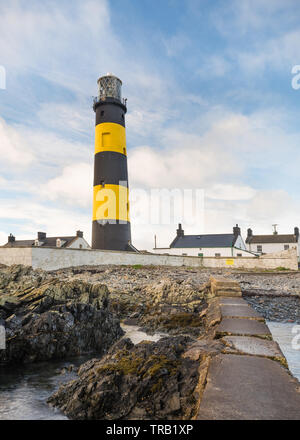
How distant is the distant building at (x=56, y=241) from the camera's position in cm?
3694

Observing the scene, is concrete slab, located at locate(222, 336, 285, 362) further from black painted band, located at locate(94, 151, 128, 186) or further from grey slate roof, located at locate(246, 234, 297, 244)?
grey slate roof, located at locate(246, 234, 297, 244)

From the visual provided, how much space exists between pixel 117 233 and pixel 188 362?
19.8m

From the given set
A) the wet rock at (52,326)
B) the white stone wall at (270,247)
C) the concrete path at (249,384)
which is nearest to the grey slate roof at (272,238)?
the white stone wall at (270,247)

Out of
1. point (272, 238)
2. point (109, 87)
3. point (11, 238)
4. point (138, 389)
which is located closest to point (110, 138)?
point (109, 87)

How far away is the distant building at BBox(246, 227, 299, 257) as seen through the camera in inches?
1912

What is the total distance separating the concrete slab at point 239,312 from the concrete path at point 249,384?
1.27 metres

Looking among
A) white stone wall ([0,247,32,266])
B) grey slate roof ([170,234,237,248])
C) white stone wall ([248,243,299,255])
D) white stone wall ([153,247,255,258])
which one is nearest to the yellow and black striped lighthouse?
white stone wall ([0,247,32,266])

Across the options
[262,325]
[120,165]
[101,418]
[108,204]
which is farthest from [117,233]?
[101,418]

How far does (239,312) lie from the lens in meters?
6.00

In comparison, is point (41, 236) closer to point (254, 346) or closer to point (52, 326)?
point (52, 326)

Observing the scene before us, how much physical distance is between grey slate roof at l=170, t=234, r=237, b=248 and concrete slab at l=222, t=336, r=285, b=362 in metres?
37.9

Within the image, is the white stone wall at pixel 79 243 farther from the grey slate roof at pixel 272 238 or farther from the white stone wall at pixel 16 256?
the grey slate roof at pixel 272 238
